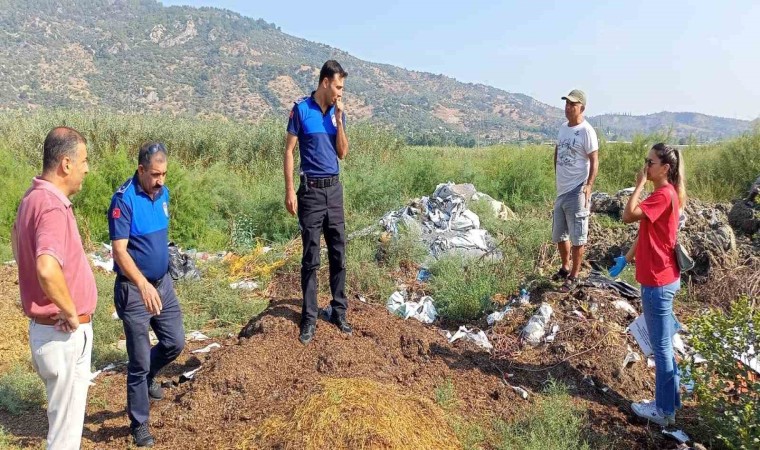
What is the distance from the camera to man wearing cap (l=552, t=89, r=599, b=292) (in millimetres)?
5527

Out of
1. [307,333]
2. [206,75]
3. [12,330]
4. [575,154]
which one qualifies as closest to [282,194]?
[12,330]

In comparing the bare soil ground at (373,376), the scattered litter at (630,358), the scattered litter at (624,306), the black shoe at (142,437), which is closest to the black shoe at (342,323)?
the bare soil ground at (373,376)

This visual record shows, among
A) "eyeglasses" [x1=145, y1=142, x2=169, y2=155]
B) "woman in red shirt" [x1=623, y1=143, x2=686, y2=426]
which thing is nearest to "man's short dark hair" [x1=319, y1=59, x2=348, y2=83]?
"eyeglasses" [x1=145, y1=142, x2=169, y2=155]

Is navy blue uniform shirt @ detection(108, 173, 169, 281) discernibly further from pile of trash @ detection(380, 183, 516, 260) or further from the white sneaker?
pile of trash @ detection(380, 183, 516, 260)

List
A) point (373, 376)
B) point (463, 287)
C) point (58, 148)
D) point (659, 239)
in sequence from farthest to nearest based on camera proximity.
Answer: point (463, 287) < point (373, 376) < point (659, 239) < point (58, 148)

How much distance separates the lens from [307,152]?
4.18 meters

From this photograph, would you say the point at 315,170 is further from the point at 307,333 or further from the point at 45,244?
the point at 45,244

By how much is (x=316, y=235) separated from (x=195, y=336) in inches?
87.0

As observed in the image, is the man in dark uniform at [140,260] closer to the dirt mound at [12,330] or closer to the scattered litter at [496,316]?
the dirt mound at [12,330]

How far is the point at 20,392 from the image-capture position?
422 cm

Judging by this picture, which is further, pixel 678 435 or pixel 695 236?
pixel 695 236

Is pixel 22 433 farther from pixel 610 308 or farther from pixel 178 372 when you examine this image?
pixel 610 308

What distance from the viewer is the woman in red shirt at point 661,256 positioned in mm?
3555

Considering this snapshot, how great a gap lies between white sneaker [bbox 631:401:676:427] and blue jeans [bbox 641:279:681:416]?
3 cm
